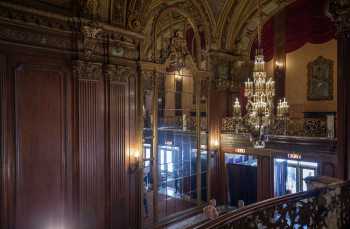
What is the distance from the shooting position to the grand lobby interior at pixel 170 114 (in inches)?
206

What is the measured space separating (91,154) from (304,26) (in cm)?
814

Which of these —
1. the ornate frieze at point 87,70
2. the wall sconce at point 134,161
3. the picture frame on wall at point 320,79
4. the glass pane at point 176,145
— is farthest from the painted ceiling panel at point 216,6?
the wall sconce at point 134,161

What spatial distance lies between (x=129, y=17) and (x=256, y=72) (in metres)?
3.56

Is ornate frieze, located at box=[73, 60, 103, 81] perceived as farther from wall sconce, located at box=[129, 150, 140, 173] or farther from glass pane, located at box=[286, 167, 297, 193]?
glass pane, located at box=[286, 167, 297, 193]

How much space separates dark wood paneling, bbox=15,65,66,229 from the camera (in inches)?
216

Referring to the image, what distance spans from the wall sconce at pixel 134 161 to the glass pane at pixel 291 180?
5.14 meters

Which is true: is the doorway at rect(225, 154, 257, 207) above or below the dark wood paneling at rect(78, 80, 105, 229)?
below

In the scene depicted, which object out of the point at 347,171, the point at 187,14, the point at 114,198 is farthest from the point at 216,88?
the point at 347,171

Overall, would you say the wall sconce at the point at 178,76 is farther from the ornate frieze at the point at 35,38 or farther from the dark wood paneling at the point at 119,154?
the ornate frieze at the point at 35,38

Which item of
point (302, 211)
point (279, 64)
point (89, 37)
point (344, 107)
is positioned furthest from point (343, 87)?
point (279, 64)

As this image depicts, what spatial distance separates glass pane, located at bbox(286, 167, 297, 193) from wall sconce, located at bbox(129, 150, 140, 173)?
514 centimetres

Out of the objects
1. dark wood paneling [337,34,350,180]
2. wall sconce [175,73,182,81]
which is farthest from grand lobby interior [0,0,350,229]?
wall sconce [175,73,182,81]

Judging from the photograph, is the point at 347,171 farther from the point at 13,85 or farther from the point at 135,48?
the point at 13,85

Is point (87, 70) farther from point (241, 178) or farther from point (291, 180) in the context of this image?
point (291, 180)
